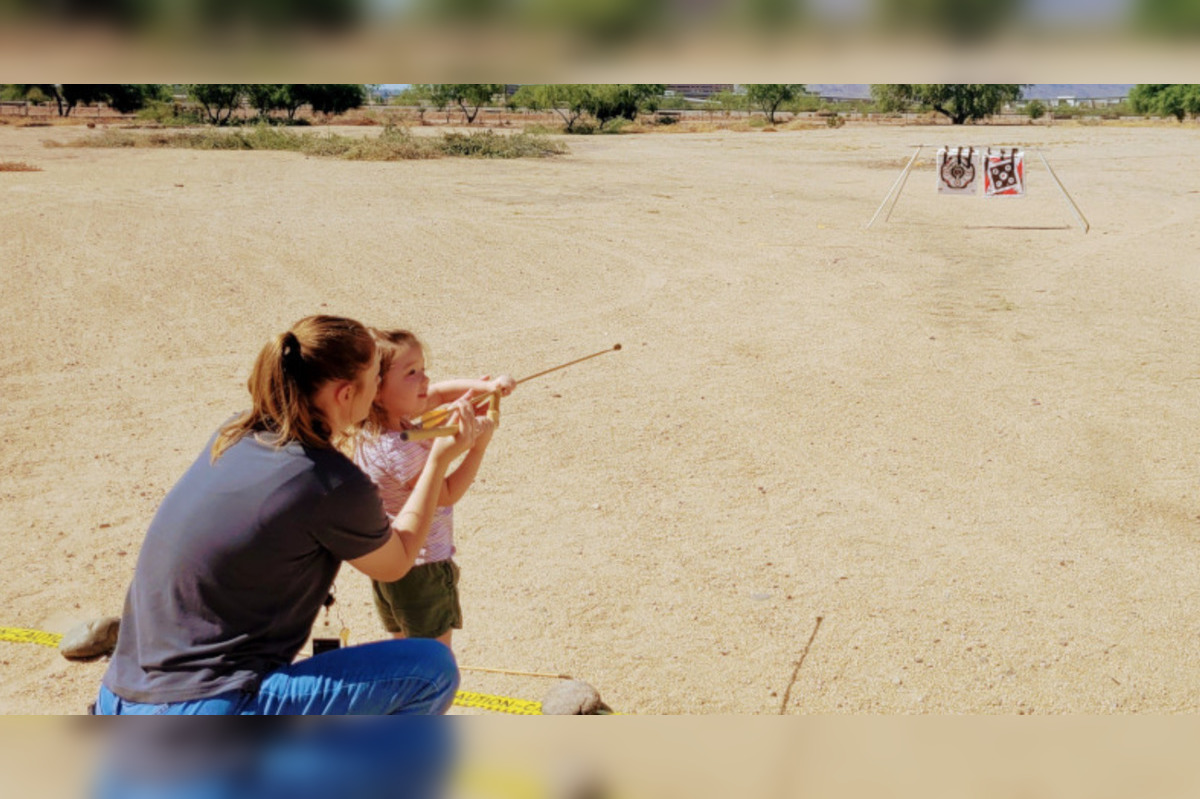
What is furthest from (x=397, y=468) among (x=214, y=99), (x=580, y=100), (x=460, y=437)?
(x=580, y=100)

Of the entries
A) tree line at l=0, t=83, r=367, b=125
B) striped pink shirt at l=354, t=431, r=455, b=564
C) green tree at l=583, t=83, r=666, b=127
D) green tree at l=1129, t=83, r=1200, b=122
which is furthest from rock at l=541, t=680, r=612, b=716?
green tree at l=583, t=83, r=666, b=127

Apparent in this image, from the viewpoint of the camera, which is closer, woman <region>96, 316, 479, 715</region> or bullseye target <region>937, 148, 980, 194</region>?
woman <region>96, 316, 479, 715</region>

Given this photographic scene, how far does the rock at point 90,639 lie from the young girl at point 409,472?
151 cm

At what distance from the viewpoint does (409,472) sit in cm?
293

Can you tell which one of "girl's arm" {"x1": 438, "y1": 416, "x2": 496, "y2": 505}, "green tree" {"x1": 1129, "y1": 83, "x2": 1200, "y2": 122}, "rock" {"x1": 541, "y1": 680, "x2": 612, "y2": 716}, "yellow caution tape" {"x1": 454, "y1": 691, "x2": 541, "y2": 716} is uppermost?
"green tree" {"x1": 1129, "y1": 83, "x2": 1200, "y2": 122}

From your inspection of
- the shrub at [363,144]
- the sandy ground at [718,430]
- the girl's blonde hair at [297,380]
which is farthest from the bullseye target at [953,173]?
the girl's blonde hair at [297,380]

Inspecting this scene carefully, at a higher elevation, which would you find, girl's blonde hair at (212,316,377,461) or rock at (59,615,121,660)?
girl's blonde hair at (212,316,377,461)

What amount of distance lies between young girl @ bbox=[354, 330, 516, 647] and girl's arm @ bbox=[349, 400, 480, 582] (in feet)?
0.78

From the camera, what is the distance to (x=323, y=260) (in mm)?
11711

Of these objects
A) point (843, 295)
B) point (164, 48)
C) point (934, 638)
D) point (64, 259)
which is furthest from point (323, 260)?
point (164, 48)

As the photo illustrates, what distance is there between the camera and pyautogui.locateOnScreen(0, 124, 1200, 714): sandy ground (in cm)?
409

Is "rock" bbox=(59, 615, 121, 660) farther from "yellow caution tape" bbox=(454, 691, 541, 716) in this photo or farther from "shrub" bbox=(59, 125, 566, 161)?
"shrub" bbox=(59, 125, 566, 161)

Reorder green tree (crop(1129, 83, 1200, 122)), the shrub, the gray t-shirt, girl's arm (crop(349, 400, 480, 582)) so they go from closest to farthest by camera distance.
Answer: the gray t-shirt < girl's arm (crop(349, 400, 480, 582)) < the shrub < green tree (crop(1129, 83, 1200, 122))

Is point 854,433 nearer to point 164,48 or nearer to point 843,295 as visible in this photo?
point 843,295
